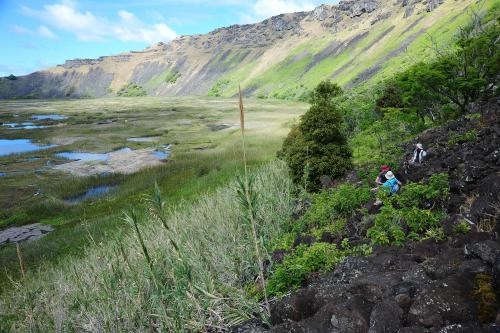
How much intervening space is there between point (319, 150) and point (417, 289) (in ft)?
44.2

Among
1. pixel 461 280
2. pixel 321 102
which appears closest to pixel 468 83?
pixel 321 102

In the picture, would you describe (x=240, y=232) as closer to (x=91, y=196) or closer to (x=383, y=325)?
(x=383, y=325)

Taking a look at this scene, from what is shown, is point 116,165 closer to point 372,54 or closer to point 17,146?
point 17,146

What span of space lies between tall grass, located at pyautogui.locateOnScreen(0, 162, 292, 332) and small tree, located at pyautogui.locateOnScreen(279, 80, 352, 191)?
4322 mm

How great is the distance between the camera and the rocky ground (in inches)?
184

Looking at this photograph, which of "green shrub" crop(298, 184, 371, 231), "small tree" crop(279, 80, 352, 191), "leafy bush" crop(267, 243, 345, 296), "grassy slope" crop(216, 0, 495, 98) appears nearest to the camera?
"leafy bush" crop(267, 243, 345, 296)

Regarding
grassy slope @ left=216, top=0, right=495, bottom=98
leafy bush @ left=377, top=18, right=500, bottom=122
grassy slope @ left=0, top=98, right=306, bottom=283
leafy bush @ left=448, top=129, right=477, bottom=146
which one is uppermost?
grassy slope @ left=216, top=0, right=495, bottom=98

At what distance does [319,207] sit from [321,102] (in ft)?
26.8

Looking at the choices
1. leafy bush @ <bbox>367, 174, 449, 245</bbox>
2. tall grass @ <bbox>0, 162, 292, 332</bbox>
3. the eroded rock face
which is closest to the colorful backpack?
leafy bush @ <bbox>367, 174, 449, 245</bbox>

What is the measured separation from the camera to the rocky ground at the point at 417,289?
184 inches

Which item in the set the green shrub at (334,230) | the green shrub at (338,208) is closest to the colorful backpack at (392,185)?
the green shrub at (338,208)

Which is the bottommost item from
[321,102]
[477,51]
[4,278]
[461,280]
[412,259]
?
[4,278]

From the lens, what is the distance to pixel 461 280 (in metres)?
5.03

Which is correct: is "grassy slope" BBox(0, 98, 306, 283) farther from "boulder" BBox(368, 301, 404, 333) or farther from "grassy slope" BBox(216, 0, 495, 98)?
"grassy slope" BBox(216, 0, 495, 98)
